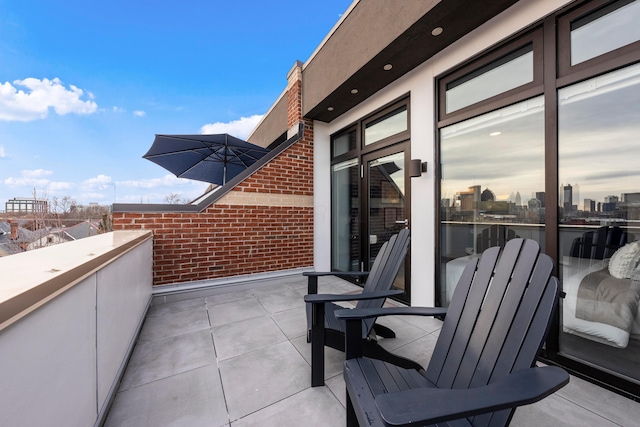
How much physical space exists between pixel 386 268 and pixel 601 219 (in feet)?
4.99

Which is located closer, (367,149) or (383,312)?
(383,312)

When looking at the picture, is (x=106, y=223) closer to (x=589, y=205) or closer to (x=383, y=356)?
(x=383, y=356)

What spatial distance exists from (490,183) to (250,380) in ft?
8.77

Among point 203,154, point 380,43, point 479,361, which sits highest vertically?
point 380,43

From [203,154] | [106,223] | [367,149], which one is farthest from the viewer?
[203,154]

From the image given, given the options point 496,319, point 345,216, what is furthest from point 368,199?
point 496,319

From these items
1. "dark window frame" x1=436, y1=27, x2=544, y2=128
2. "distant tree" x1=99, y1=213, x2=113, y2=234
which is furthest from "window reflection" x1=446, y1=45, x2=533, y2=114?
"distant tree" x1=99, y1=213, x2=113, y2=234

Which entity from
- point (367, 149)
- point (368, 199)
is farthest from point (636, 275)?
point (367, 149)

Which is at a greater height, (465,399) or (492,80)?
(492,80)

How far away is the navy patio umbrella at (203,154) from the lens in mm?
4086

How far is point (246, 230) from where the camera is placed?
3938 millimetres

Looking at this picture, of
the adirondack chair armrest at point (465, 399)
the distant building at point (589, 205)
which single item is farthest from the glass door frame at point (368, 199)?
the adirondack chair armrest at point (465, 399)

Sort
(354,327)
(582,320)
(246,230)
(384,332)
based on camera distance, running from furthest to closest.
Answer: (246,230)
(384,332)
(582,320)
(354,327)

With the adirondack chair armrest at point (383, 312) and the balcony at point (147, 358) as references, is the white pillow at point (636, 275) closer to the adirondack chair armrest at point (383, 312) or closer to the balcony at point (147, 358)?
the balcony at point (147, 358)
